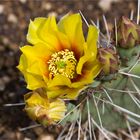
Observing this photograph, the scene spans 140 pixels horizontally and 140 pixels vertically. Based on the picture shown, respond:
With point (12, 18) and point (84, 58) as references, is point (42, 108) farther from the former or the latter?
point (12, 18)

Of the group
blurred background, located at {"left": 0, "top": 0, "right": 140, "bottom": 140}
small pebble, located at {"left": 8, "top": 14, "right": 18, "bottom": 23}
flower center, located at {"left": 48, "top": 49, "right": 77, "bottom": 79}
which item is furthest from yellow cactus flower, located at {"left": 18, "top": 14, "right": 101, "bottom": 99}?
small pebble, located at {"left": 8, "top": 14, "right": 18, "bottom": 23}

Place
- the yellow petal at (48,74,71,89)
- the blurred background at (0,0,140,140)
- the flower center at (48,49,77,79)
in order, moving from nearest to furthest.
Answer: the yellow petal at (48,74,71,89) → the flower center at (48,49,77,79) → the blurred background at (0,0,140,140)

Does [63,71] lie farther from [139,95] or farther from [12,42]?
[12,42]

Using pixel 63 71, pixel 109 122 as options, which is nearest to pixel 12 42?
pixel 109 122

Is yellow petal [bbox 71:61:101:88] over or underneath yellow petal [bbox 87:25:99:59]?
underneath

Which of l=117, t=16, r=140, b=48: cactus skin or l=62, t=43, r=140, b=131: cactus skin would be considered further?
l=62, t=43, r=140, b=131: cactus skin

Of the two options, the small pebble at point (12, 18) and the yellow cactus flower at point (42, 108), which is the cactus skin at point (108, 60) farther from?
the small pebble at point (12, 18)

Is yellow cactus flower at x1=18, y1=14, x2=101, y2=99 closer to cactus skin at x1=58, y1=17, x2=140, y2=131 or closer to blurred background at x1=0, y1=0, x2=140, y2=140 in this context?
cactus skin at x1=58, y1=17, x2=140, y2=131
